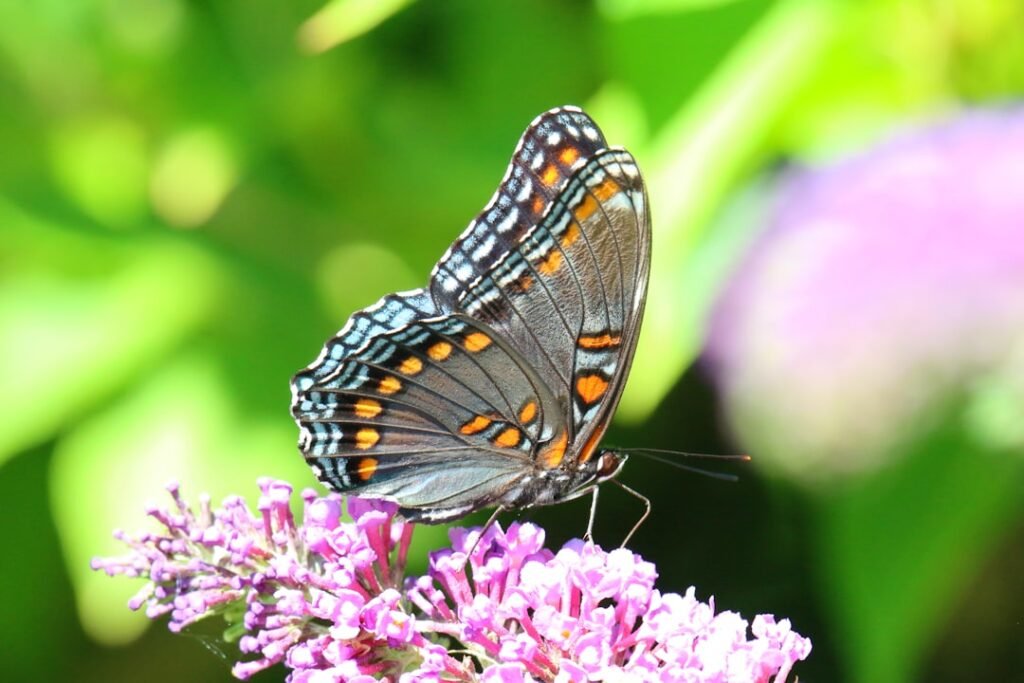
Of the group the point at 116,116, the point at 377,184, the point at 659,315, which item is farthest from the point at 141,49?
the point at 659,315

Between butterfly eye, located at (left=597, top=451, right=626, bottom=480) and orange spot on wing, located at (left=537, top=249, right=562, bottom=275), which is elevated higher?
orange spot on wing, located at (left=537, top=249, right=562, bottom=275)

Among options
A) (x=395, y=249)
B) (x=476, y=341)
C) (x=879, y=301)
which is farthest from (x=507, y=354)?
(x=395, y=249)

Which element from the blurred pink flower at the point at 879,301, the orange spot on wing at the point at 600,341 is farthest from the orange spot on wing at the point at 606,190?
the blurred pink flower at the point at 879,301

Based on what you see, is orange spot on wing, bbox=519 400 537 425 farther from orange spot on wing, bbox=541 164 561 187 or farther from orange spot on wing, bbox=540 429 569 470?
orange spot on wing, bbox=541 164 561 187

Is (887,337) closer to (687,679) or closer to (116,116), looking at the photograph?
(687,679)

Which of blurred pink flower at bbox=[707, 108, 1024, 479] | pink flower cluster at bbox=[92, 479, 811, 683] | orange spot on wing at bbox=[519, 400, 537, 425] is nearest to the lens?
pink flower cluster at bbox=[92, 479, 811, 683]

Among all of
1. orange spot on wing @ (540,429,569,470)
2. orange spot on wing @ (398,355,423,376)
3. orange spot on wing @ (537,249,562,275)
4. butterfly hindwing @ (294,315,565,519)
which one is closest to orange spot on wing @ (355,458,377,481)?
butterfly hindwing @ (294,315,565,519)
